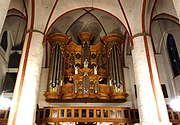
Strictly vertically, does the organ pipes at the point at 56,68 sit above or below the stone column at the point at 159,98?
above

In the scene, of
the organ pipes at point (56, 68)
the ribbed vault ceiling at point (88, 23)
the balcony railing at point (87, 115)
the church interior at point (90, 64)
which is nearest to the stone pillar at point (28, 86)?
the church interior at point (90, 64)

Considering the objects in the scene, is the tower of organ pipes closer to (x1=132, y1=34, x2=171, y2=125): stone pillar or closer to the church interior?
the church interior

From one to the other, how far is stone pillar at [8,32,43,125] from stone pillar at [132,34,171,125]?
172 inches

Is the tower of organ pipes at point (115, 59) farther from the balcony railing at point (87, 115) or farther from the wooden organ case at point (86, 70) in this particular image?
the balcony railing at point (87, 115)

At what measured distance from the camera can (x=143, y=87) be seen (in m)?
8.06

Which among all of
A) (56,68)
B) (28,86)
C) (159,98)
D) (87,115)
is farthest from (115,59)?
(28,86)

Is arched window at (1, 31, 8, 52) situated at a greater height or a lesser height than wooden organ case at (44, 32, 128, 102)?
greater

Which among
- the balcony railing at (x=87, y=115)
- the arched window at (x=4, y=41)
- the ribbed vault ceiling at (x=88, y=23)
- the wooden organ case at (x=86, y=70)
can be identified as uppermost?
the ribbed vault ceiling at (x=88, y=23)

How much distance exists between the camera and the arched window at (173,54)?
36.7 ft

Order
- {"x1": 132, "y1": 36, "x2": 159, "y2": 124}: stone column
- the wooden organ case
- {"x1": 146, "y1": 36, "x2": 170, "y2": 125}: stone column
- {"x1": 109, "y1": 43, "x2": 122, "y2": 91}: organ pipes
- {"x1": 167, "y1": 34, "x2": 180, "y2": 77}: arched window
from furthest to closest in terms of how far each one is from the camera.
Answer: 1. {"x1": 167, "y1": 34, "x2": 180, "y2": 77}: arched window
2. {"x1": 109, "y1": 43, "x2": 122, "y2": 91}: organ pipes
3. the wooden organ case
4. {"x1": 132, "y1": 36, "x2": 159, "y2": 124}: stone column
5. {"x1": 146, "y1": 36, "x2": 170, "y2": 125}: stone column

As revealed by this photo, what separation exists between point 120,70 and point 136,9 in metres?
3.54

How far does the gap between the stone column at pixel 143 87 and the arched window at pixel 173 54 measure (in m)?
3.46

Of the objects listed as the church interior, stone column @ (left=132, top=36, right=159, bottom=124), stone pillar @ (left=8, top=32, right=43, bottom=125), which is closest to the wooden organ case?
the church interior

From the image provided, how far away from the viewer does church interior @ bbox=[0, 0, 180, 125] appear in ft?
25.8
